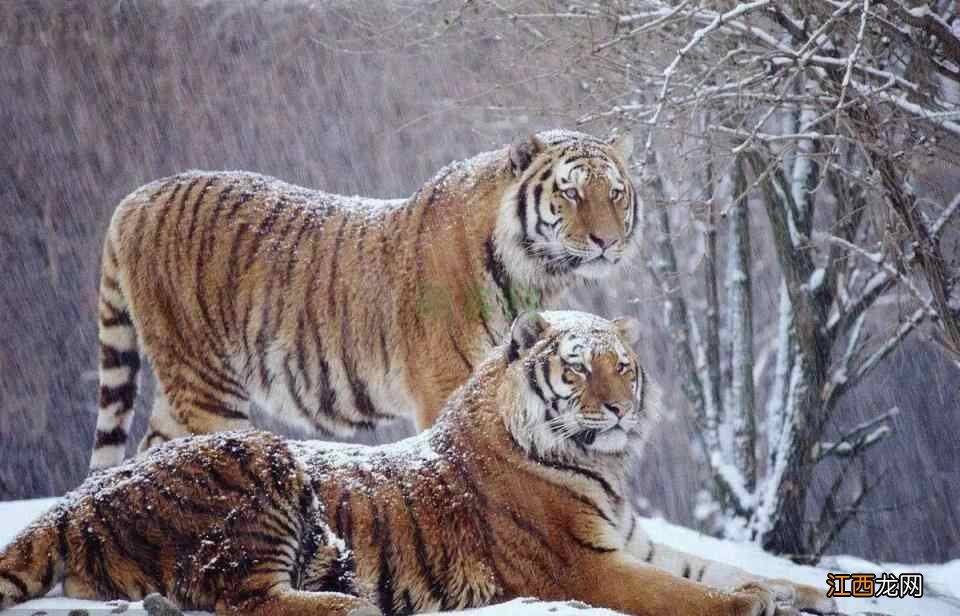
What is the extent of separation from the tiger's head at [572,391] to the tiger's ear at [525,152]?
94 centimetres

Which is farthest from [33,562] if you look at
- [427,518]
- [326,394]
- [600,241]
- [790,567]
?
[790,567]

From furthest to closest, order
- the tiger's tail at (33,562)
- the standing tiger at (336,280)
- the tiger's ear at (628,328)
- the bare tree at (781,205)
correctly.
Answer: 1. the bare tree at (781,205)
2. the standing tiger at (336,280)
3. the tiger's ear at (628,328)
4. the tiger's tail at (33,562)

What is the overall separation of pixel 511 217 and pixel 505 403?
100cm

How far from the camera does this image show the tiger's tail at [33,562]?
2.98 meters

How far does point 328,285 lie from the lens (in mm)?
4656

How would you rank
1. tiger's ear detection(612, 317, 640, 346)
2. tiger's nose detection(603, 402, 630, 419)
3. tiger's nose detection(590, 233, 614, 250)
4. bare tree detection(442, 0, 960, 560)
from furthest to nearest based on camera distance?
bare tree detection(442, 0, 960, 560) → tiger's nose detection(590, 233, 614, 250) → tiger's ear detection(612, 317, 640, 346) → tiger's nose detection(603, 402, 630, 419)

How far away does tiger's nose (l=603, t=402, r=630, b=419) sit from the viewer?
3.38 metres

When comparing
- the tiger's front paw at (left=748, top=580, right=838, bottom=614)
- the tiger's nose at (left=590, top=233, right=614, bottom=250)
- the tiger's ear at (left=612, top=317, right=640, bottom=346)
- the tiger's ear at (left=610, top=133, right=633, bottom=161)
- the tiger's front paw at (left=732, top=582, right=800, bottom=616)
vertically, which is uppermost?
the tiger's ear at (left=610, top=133, right=633, bottom=161)

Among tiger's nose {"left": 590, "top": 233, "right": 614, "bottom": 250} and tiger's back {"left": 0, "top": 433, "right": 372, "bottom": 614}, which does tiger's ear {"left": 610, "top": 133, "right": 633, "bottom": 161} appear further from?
tiger's back {"left": 0, "top": 433, "right": 372, "bottom": 614}

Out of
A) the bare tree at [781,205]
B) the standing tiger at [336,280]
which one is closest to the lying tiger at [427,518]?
the standing tiger at [336,280]

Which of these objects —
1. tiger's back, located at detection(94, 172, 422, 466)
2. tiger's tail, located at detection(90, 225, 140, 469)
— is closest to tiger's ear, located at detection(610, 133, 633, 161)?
tiger's back, located at detection(94, 172, 422, 466)

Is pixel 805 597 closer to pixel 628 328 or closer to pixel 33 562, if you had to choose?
pixel 628 328

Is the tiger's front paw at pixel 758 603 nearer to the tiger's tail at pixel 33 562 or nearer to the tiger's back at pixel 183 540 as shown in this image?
the tiger's back at pixel 183 540

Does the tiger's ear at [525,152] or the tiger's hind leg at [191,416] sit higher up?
the tiger's ear at [525,152]
